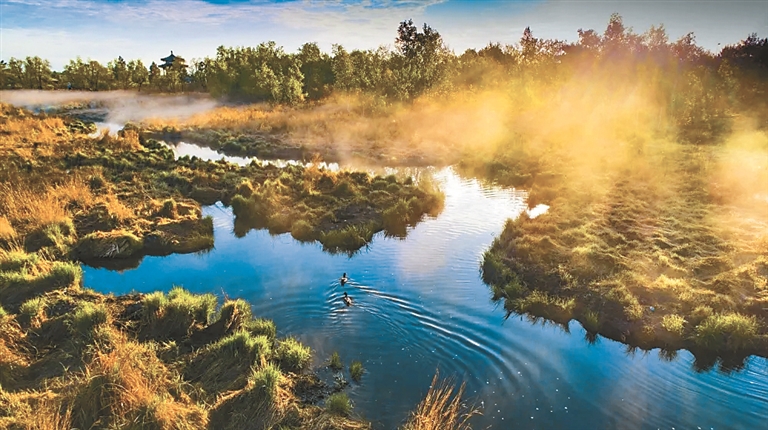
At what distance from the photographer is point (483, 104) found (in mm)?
52031

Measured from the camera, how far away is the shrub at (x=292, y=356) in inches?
392

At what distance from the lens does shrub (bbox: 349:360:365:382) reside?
9824 millimetres

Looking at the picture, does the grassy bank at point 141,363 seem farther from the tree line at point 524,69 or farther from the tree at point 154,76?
the tree at point 154,76

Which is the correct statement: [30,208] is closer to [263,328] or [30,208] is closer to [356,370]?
[263,328]

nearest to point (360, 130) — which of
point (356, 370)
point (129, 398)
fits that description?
point (356, 370)

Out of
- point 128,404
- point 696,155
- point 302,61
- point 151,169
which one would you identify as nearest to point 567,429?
point 128,404

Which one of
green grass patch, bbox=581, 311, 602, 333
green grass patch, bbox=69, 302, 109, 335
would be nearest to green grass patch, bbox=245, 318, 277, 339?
green grass patch, bbox=69, 302, 109, 335

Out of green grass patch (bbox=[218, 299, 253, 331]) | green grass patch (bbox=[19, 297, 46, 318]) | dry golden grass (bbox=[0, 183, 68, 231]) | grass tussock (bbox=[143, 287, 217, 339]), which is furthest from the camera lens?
dry golden grass (bbox=[0, 183, 68, 231])

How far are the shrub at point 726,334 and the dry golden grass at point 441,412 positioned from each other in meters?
6.16

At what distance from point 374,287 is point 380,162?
19.5m

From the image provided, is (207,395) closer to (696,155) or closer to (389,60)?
(696,155)

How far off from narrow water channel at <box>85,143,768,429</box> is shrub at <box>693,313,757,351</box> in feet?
1.75

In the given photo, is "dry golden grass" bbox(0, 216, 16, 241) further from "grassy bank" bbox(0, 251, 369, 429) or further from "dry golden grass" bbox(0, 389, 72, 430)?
"dry golden grass" bbox(0, 389, 72, 430)

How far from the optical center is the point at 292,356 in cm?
1007
